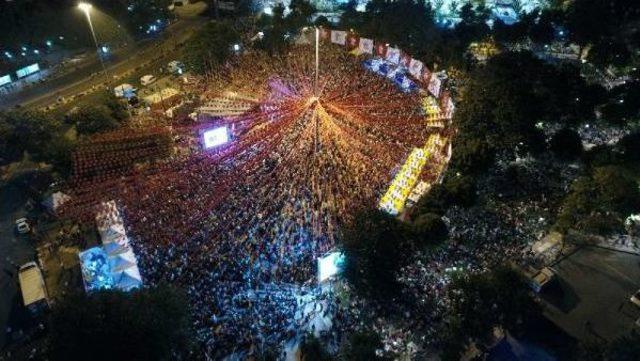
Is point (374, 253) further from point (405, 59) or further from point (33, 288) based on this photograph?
point (405, 59)

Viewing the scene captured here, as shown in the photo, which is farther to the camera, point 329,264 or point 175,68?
point 175,68

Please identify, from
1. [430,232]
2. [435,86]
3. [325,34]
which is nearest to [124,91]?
[325,34]

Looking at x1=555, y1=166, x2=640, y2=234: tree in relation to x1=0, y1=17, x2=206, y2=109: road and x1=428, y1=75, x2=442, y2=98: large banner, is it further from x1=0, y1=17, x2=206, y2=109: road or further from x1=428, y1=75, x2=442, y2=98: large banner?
x1=0, y1=17, x2=206, y2=109: road

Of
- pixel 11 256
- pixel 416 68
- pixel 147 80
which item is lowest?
pixel 11 256

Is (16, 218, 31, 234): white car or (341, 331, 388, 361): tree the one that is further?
(16, 218, 31, 234): white car

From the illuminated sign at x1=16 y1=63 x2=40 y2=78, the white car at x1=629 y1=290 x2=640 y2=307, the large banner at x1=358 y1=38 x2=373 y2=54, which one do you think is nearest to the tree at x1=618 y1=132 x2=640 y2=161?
the white car at x1=629 y1=290 x2=640 y2=307
